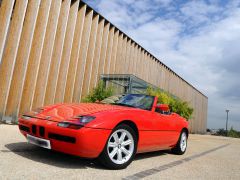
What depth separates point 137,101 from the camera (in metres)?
5.18

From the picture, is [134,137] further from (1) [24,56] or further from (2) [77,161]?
(1) [24,56]

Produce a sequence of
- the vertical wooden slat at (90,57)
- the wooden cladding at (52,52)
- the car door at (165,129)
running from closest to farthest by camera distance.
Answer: the car door at (165,129), the wooden cladding at (52,52), the vertical wooden slat at (90,57)

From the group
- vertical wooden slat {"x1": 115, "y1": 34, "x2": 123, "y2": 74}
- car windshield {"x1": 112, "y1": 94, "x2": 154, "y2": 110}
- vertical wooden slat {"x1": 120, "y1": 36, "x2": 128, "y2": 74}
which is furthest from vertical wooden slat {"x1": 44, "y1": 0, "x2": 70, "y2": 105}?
car windshield {"x1": 112, "y1": 94, "x2": 154, "y2": 110}

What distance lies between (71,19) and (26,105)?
482cm

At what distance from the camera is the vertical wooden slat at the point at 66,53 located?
1174 cm

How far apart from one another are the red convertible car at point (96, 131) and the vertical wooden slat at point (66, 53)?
743 cm

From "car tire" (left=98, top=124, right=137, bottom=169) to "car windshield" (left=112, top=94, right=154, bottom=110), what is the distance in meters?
0.94

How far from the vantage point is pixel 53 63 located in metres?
11.3

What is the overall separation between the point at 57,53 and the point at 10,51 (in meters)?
2.45

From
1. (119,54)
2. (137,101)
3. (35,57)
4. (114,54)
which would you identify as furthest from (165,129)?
(119,54)

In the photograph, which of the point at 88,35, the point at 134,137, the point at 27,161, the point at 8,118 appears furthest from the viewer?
the point at 88,35

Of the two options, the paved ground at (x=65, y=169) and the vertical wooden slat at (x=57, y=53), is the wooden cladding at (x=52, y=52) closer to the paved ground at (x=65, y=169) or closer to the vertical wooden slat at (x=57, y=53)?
the vertical wooden slat at (x=57, y=53)

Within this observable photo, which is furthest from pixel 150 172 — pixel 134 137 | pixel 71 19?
pixel 71 19

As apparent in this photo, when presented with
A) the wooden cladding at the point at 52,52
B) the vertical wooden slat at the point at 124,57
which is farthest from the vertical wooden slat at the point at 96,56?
the vertical wooden slat at the point at 124,57
